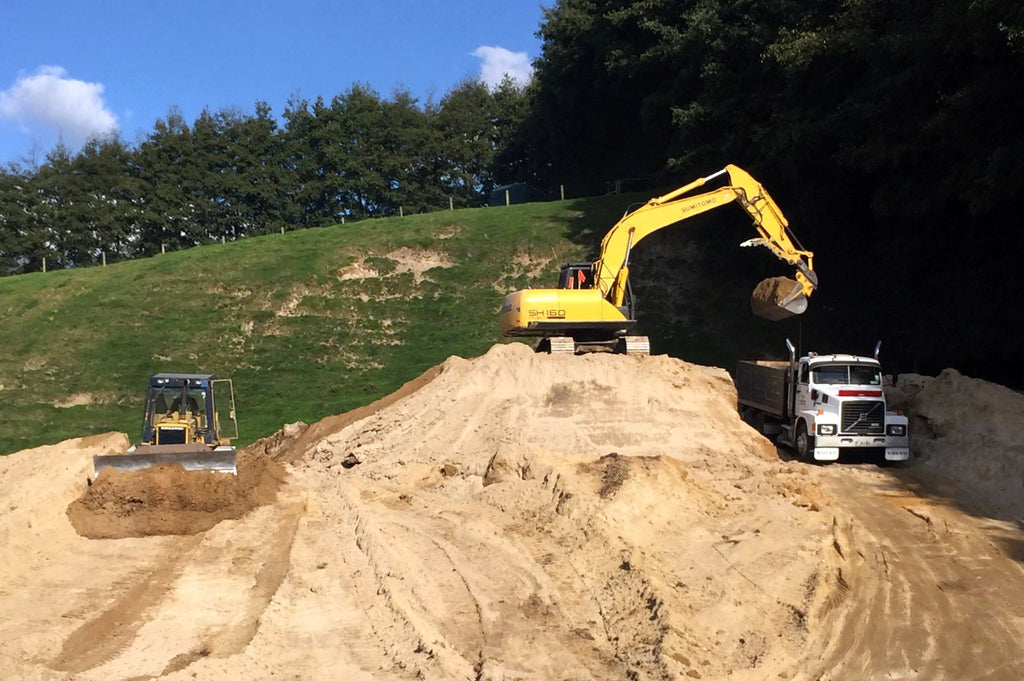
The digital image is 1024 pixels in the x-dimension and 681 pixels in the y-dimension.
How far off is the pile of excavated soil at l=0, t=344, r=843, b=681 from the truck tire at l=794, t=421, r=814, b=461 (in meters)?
0.95

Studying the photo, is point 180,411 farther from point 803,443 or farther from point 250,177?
point 250,177

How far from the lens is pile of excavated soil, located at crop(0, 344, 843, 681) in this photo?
26.8ft

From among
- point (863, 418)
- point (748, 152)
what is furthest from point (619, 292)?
point (748, 152)

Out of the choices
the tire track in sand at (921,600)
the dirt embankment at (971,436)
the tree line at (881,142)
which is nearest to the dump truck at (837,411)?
the dirt embankment at (971,436)

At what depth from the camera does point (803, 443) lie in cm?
1942

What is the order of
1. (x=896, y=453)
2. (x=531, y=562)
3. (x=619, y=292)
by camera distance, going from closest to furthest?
(x=531, y=562) < (x=896, y=453) < (x=619, y=292)

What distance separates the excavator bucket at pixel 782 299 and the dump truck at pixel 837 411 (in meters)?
1.22

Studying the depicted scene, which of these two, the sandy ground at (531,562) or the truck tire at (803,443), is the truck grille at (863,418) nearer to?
the truck tire at (803,443)

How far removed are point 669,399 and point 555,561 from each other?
931 cm

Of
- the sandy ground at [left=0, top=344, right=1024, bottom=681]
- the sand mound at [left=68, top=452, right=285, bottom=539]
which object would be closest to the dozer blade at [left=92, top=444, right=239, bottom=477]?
the sand mound at [left=68, top=452, right=285, bottom=539]

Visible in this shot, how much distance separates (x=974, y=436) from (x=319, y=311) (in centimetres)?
2761

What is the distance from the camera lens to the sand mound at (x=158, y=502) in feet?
44.4

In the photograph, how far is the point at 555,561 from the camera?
11039mm

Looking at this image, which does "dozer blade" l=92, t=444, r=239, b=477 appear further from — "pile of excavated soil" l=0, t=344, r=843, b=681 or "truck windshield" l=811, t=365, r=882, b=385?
"truck windshield" l=811, t=365, r=882, b=385
